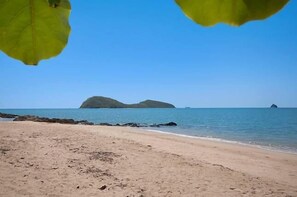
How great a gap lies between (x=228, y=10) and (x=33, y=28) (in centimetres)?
19

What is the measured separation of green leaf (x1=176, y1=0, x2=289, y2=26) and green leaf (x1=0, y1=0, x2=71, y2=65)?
12cm

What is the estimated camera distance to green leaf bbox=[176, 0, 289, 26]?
215mm

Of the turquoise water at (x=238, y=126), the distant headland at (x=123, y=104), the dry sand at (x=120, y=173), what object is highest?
the distant headland at (x=123, y=104)

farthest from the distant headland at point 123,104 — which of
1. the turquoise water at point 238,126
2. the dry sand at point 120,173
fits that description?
the dry sand at point 120,173

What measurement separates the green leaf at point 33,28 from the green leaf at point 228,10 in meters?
0.12

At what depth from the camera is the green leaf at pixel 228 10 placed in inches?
8.5

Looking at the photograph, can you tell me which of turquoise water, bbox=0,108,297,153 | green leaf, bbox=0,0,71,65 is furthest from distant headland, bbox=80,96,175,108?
green leaf, bbox=0,0,71,65

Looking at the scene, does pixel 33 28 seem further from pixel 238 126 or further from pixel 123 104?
pixel 123 104

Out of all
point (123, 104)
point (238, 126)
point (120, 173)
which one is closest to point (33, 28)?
point (120, 173)

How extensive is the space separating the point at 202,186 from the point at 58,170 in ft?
13.8

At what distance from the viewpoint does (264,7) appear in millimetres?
216

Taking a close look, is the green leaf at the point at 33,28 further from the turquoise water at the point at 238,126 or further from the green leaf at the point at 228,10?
the turquoise water at the point at 238,126

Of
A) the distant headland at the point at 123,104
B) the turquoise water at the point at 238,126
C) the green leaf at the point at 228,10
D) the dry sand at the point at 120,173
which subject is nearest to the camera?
the green leaf at the point at 228,10

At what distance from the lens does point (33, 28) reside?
1.04 feet
